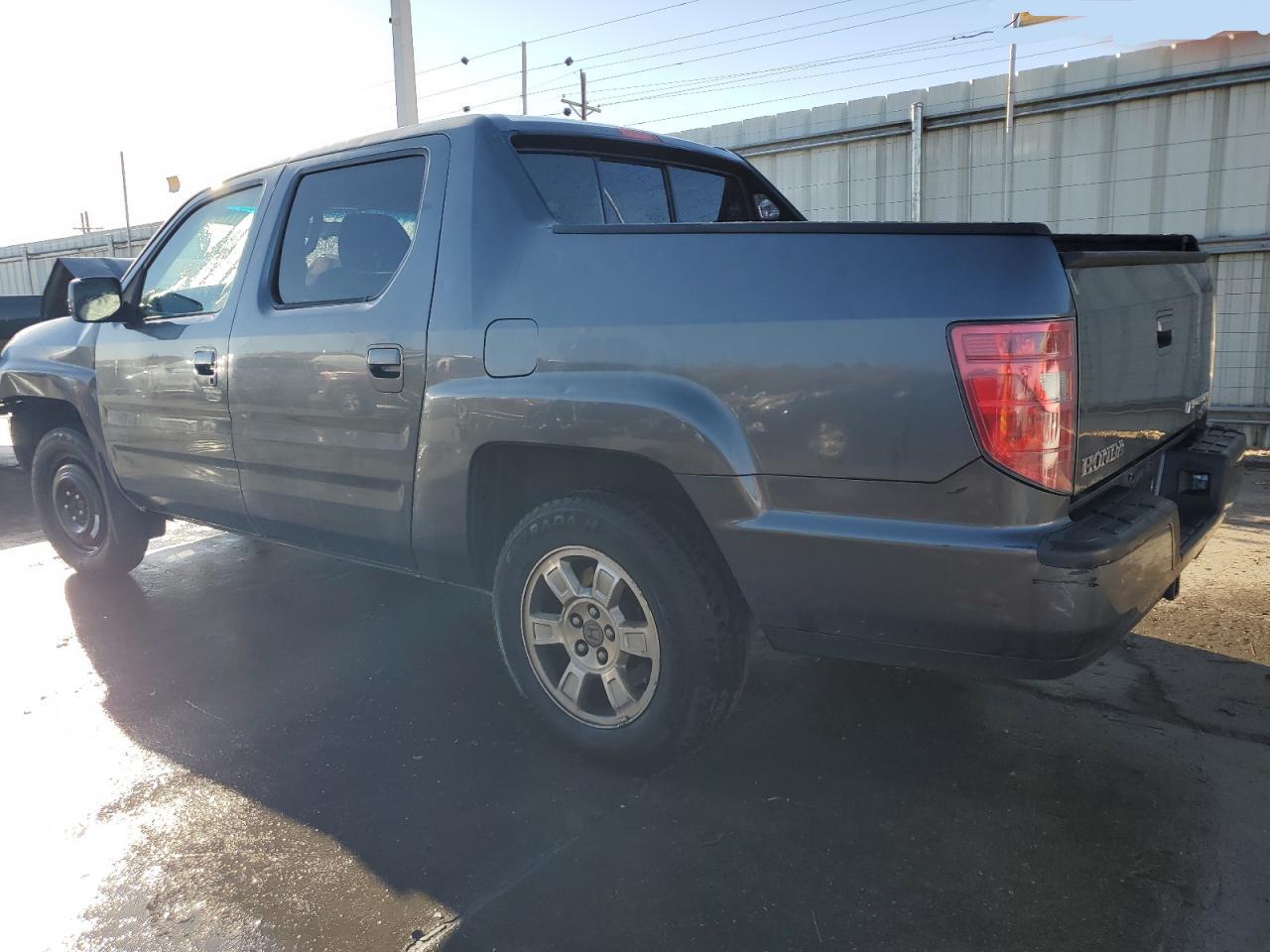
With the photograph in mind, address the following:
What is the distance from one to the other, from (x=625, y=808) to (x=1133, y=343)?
1849 millimetres

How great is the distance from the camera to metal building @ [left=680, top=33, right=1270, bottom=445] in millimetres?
7816

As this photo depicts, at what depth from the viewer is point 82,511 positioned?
5148 millimetres

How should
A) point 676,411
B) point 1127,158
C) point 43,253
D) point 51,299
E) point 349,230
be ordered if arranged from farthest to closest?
1. point 43,253
2. point 51,299
3. point 1127,158
4. point 349,230
5. point 676,411

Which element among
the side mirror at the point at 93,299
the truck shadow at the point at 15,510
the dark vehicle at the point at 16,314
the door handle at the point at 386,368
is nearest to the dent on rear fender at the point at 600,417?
the door handle at the point at 386,368

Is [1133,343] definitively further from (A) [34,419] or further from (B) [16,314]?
(B) [16,314]

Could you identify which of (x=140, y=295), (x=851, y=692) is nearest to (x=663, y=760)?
(x=851, y=692)

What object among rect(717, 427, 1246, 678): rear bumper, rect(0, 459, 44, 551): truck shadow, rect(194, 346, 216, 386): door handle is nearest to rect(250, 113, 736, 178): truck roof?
rect(194, 346, 216, 386): door handle

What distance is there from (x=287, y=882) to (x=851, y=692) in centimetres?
192

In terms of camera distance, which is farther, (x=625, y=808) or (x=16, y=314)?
(x=16, y=314)

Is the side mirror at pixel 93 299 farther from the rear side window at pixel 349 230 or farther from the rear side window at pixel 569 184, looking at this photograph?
the rear side window at pixel 569 184

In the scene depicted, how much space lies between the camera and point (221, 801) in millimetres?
2805

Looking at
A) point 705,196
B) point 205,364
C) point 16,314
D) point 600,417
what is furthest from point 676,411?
point 16,314

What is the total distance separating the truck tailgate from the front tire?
100cm

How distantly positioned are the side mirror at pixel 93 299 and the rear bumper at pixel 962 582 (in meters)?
3.13
